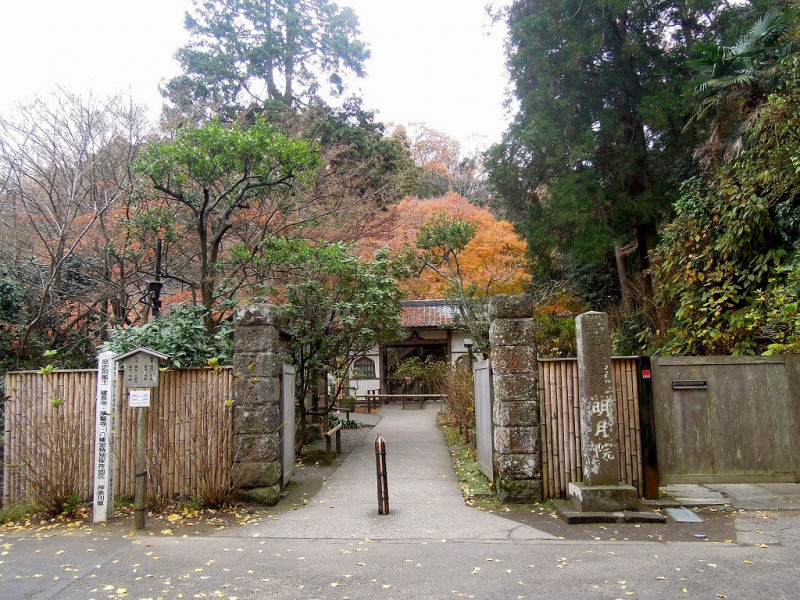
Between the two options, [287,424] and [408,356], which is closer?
[287,424]

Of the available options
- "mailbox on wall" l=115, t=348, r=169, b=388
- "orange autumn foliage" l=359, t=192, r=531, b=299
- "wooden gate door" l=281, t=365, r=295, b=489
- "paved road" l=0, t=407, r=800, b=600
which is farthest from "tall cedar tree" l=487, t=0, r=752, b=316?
"mailbox on wall" l=115, t=348, r=169, b=388

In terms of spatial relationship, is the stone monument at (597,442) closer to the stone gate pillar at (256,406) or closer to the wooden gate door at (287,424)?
the stone gate pillar at (256,406)

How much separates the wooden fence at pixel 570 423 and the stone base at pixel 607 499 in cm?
57

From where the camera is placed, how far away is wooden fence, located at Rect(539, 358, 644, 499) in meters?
6.79

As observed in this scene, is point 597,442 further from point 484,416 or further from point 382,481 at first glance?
point 382,481

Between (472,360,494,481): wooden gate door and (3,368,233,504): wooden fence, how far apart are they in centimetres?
327

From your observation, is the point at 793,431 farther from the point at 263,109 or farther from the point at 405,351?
the point at 405,351

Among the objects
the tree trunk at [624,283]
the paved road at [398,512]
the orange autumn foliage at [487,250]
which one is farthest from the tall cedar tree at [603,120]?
the paved road at [398,512]

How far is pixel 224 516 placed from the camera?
6461 millimetres

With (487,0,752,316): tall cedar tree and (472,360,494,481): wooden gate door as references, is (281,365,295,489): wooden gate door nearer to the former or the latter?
(472,360,494,481): wooden gate door

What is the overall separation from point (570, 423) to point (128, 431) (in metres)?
5.44

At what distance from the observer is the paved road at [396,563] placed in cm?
438

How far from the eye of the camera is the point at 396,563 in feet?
16.4

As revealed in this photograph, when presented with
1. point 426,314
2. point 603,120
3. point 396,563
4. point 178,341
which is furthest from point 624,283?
point 396,563
